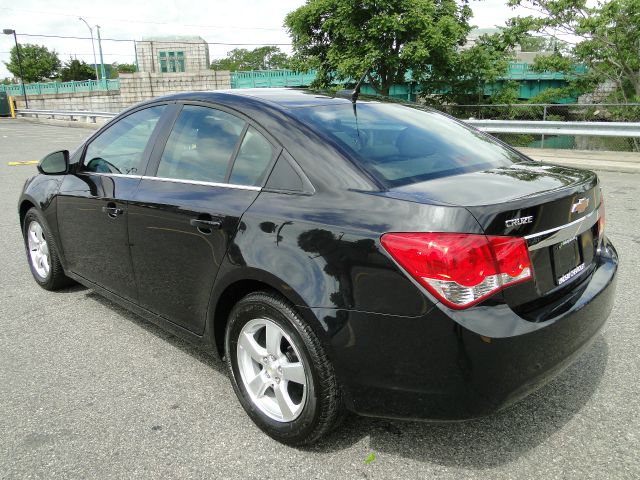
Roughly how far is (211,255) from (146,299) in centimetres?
82

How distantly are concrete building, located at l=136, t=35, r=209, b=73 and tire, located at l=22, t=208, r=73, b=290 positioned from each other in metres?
67.6

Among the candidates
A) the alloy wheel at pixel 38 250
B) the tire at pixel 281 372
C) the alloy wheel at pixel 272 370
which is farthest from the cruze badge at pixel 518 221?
the alloy wheel at pixel 38 250

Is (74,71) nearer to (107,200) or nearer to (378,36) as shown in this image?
(378,36)

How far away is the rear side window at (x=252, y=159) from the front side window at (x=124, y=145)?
33.6 inches

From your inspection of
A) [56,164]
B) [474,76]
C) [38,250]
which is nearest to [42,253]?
[38,250]

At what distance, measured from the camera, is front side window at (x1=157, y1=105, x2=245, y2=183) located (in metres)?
2.78

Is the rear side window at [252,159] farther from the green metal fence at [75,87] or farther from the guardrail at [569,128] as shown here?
Result: the green metal fence at [75,87]

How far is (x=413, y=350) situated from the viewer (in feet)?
6.50

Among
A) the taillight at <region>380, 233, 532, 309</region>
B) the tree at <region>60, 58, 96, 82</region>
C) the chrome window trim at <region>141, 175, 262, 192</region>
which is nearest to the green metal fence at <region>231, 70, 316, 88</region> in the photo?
the chrome window trim at <region>141, 175, 262, 192</region>

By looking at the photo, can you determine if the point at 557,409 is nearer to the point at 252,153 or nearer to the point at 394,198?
the point at 394,198

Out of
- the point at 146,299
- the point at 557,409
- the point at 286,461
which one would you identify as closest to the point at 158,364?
the point at 146,299

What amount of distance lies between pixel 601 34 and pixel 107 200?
24675 mm

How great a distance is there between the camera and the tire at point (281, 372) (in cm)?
221

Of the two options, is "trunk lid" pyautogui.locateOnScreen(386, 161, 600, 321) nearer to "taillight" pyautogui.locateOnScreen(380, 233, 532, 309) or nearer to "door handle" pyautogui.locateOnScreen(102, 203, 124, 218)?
"taillight" pyautogui.locateOnScreen(380, 233, 532, 309)
